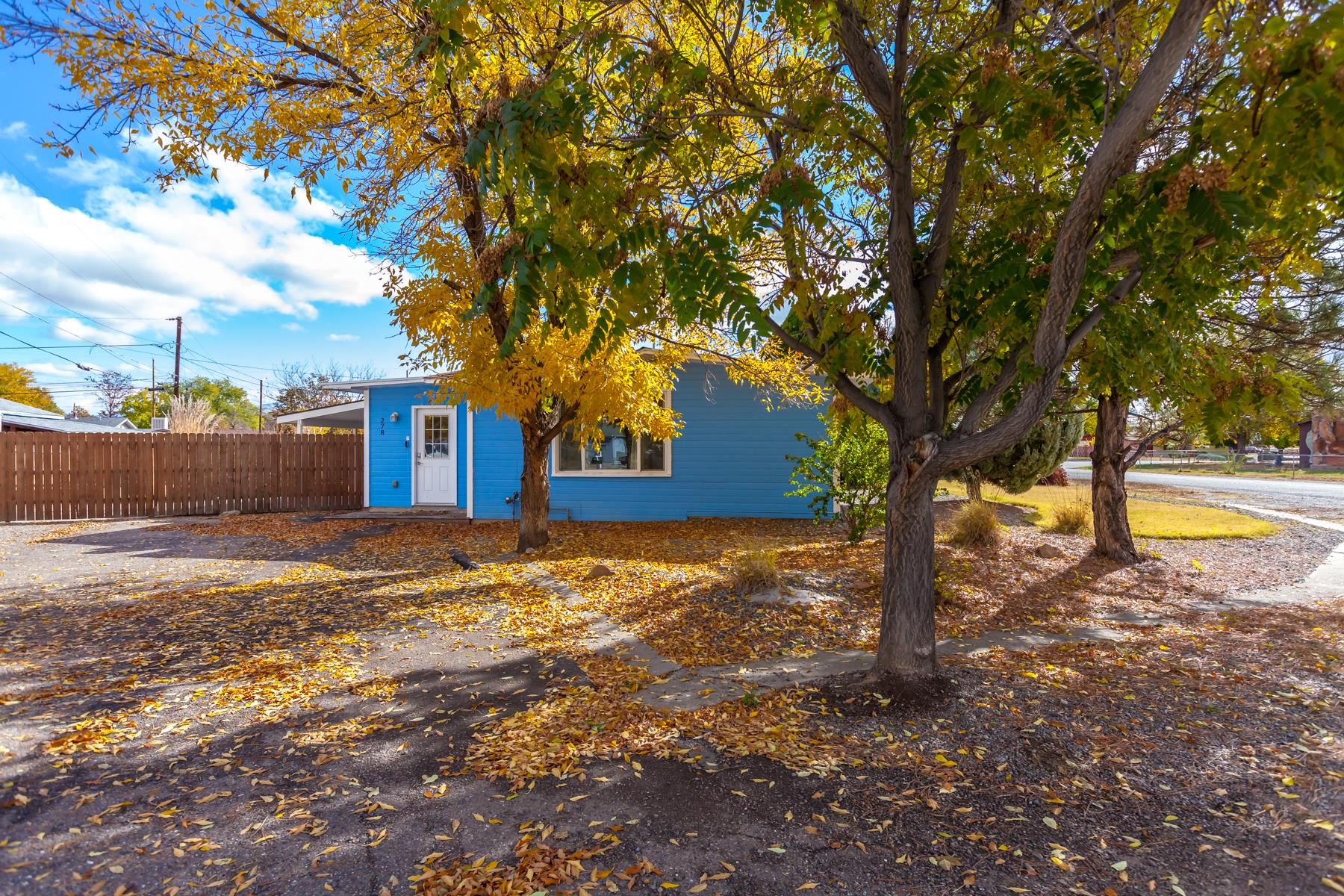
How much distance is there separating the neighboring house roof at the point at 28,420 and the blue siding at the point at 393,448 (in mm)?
14743

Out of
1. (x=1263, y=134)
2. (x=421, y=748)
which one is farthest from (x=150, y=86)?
(x=1263, y=134)

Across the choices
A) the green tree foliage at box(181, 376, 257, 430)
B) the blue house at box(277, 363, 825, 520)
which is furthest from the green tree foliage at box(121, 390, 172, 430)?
the blue house at box(277, 363, 825, 520)

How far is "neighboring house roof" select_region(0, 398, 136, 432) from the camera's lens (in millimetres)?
21188

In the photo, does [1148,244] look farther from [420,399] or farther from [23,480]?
[23,480]

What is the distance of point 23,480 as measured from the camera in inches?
537

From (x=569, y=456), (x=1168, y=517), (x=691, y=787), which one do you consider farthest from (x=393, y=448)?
(x=1168, y=517)

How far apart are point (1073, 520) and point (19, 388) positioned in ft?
196

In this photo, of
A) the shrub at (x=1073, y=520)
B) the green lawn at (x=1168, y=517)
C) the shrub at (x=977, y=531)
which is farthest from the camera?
the green lawn at (x=1168, y=517)

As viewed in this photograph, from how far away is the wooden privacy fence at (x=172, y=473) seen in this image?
13.7m

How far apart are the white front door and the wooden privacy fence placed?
5.97 feet

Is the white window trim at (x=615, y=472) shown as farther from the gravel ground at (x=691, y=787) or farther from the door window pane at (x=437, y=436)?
the gravel ground at (x=691, y=787)

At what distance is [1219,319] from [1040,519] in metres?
7.14

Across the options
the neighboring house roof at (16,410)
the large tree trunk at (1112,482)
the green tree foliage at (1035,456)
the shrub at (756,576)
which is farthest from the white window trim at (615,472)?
the neighboring house roof at (16,410)

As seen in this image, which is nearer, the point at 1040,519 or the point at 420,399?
the point at 1040,519
